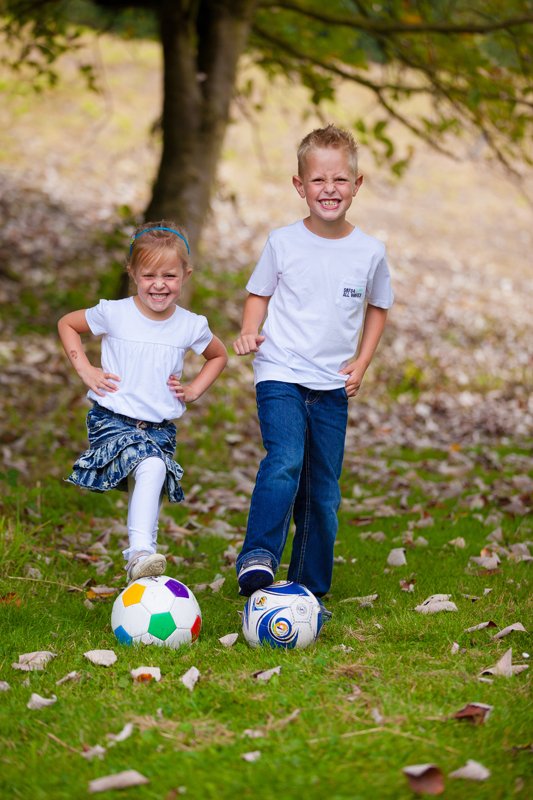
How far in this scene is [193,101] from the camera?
11055mm

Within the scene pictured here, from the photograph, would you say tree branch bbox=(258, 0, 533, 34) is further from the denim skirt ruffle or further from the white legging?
the white legging

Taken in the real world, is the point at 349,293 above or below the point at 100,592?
above

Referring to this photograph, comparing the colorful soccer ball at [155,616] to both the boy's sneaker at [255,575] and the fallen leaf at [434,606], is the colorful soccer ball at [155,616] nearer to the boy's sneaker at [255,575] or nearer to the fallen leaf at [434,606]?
the boy's sneaker at [255,575]

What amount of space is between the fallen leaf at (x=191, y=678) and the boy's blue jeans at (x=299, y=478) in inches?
31.6

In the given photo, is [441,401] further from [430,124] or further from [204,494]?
[204,494]

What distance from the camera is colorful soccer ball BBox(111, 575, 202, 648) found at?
4.57 m


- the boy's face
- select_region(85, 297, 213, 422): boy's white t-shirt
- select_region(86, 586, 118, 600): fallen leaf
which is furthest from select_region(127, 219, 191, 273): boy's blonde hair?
select_region(86, 586, 118, 600): fallen leaf

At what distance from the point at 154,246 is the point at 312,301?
0.90 metres

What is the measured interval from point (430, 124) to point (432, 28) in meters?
1.06

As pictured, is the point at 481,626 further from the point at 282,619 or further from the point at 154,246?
the point at 154,246

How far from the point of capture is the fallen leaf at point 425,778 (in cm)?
305

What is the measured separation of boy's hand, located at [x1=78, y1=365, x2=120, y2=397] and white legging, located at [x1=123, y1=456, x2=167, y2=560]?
0.44m

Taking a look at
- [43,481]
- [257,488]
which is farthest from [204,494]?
[257,488]

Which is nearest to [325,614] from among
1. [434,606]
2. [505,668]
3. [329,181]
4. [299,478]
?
[434,606]
